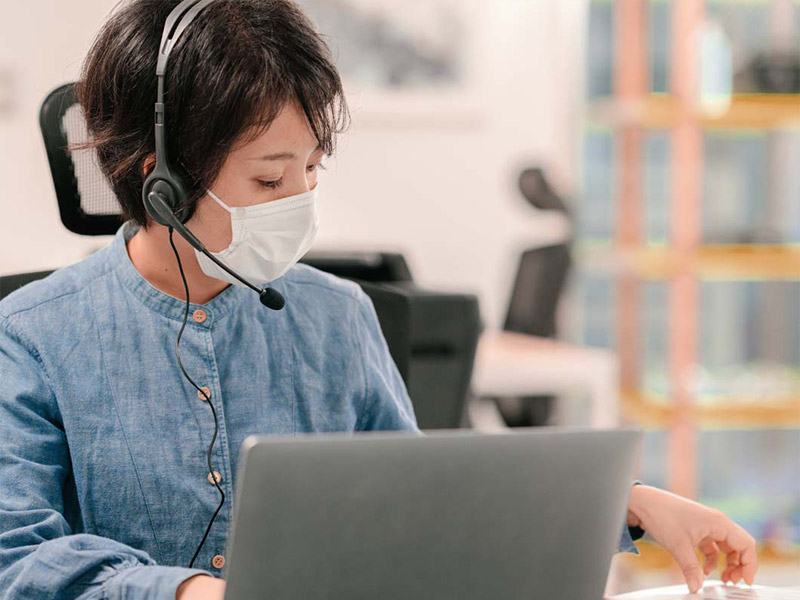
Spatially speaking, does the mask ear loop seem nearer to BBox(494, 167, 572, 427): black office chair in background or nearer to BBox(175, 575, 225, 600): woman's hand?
BBox(175, 575, 225, 600): woman's hand

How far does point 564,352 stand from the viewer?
2.67 m

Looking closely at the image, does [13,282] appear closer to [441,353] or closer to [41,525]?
[41,525]

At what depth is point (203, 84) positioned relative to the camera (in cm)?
92

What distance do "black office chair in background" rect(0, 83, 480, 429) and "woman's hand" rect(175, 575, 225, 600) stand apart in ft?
1.61

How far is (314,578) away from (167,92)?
481 millimetres

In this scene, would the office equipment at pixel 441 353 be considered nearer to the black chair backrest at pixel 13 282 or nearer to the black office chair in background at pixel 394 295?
the black office chair in background at pixel 394 295

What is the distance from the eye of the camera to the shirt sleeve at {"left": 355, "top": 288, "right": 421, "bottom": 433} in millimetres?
1076

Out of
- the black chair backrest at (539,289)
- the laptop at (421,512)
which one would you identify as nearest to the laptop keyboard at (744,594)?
the laptop at (421,512)

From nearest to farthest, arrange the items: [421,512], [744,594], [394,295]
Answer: [421,512], [744,594], [394,295]

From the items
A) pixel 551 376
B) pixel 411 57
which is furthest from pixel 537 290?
pixel 411 57

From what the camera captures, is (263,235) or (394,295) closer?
(263,235)

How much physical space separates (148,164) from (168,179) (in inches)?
2.5

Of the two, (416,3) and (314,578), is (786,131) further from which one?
(314,578)

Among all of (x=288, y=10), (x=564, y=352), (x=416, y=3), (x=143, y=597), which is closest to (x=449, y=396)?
(x=288, y=10)
